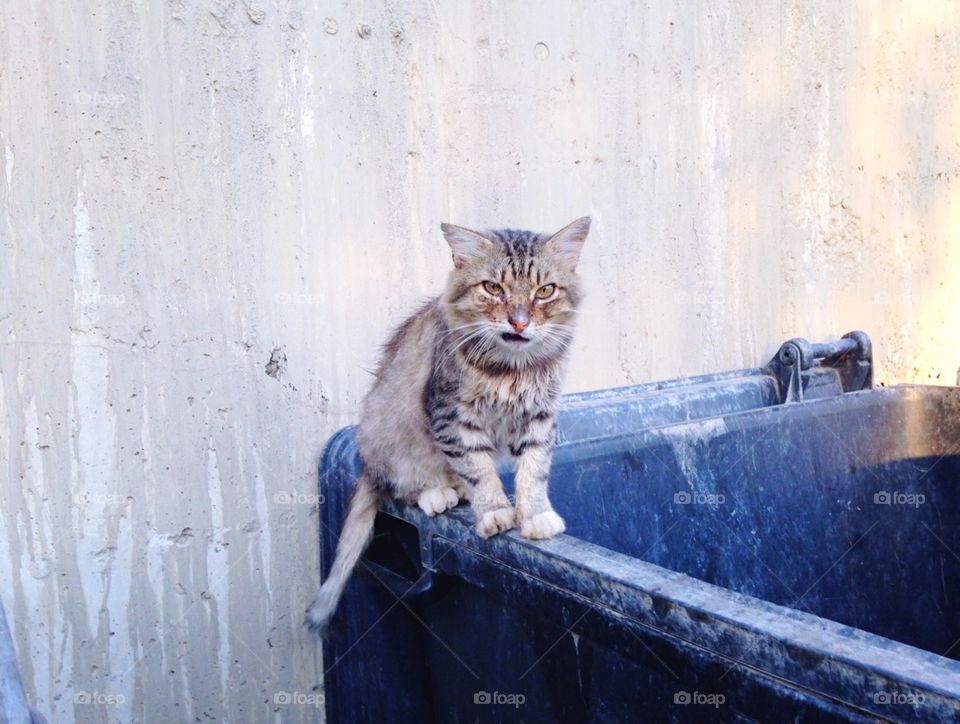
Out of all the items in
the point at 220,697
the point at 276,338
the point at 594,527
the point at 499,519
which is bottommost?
the point at 220,697

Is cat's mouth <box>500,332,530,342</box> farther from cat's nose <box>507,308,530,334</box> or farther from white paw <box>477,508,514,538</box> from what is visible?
white paw <box>477,508,514,538</box>

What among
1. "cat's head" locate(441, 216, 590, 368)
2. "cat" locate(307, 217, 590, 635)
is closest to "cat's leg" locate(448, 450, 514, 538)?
"cat" locate(307, 217, 590, 635)

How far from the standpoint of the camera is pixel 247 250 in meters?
1.98

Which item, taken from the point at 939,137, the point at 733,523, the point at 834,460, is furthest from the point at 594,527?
the point at 939,137

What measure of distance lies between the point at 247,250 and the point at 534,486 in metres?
0.91

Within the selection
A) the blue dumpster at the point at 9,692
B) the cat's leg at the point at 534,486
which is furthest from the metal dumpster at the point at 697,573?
the blue dumpster at the point at 9,692

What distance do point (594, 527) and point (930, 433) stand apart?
1.24 metres

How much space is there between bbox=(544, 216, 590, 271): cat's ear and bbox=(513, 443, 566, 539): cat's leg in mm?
422

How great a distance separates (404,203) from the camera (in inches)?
87.3

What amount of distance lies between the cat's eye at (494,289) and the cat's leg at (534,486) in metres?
0.32

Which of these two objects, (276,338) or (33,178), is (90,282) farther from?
(276,338)

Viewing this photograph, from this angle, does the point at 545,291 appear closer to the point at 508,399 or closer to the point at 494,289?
the point at 494,289

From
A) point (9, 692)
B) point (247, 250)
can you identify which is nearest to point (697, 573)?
point (247, 250)

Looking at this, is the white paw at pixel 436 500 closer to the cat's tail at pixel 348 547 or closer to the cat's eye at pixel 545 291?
the cat's tail at pixel 348 547
